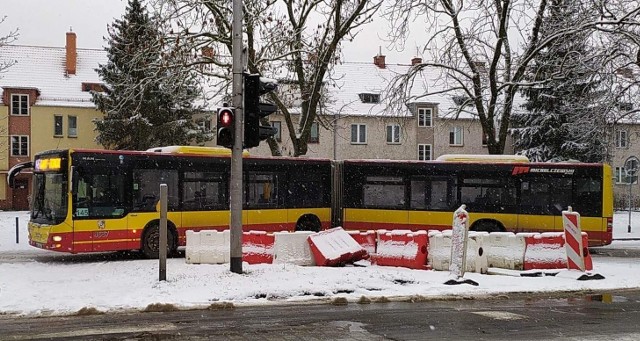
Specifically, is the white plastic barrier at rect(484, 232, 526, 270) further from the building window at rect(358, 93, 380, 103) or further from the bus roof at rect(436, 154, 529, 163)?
the building window at rect(358, 93, 380, 103)

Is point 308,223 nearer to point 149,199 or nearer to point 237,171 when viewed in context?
point 149,199

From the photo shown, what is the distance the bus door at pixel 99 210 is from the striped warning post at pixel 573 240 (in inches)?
440

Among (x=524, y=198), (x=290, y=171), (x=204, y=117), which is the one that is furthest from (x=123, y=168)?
(x=204, y=117)

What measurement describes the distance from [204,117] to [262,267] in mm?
37588

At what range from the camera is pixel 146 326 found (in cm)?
922

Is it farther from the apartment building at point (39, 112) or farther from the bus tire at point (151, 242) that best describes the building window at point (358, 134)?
the bus tire at point (151, 242)

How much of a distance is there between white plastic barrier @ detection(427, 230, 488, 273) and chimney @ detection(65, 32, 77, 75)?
46965 millimetres

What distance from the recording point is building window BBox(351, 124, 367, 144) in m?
57.7

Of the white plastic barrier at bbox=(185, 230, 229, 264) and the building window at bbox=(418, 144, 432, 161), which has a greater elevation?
the building window at bbox=(418, 144, 432, 161)

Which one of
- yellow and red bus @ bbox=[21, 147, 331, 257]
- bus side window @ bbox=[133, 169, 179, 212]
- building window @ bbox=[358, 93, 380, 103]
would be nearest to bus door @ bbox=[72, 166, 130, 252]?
yellow and red bus @ bbox=[21, 147, 331, 257]

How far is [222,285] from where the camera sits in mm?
12320

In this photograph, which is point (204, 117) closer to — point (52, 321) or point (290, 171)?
point (290, 171)

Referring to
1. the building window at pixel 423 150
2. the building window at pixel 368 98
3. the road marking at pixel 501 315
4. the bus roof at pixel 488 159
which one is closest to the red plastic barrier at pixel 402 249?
the road marking at pixel 501 315

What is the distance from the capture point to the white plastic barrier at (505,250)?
51.8 feet
